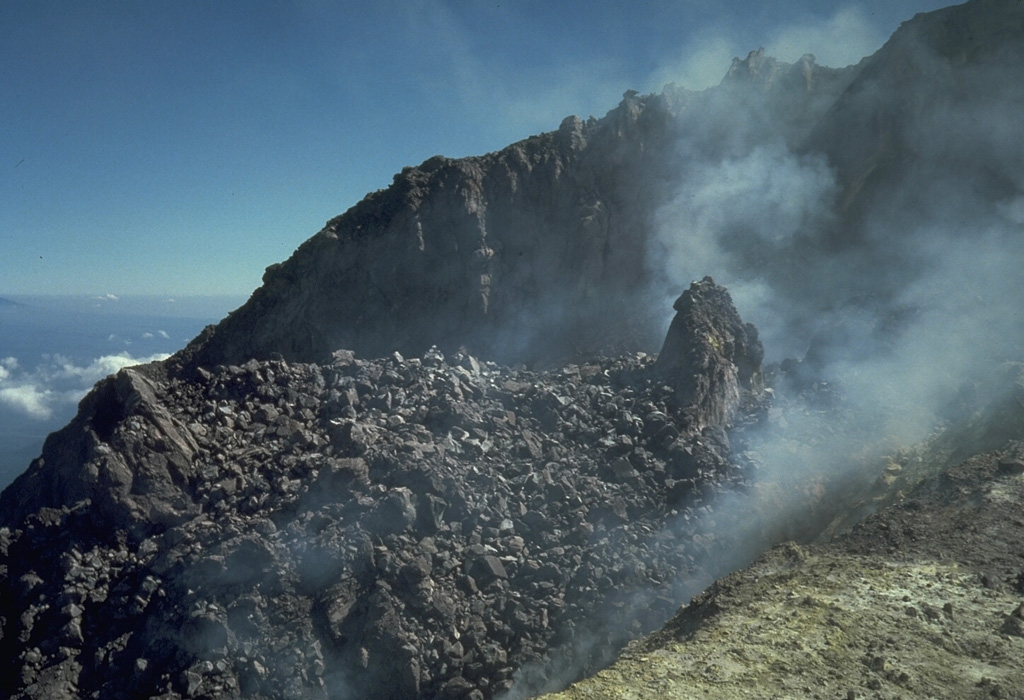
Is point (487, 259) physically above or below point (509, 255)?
below

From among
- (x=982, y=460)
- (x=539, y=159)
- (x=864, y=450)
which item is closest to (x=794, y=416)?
(x=864, y=450)

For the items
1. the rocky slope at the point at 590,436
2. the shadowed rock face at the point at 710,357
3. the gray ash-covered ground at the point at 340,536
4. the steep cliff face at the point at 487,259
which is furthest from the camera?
the steep cliff face at the point at 487,259

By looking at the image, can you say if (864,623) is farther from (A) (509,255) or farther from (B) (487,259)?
(A) (509,255)

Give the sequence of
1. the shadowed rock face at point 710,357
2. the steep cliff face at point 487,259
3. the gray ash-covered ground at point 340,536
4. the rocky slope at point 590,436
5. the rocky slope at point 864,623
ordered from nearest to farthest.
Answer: the rocky slope at point 864,623 < the rocky slope at point 590,436 < the gray ash-covered ground at point 340,536 < the shadowed rock face at point 710,357 < the steep cliff face at point 487,259

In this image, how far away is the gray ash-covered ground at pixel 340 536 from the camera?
34.3ft

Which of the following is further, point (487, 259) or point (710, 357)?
point (487, 259)

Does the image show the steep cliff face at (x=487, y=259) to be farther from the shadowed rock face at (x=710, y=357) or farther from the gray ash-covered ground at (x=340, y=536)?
the shadowed rock face at (x=710, y=357)

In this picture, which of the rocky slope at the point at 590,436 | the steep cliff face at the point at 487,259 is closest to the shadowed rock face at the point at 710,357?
the rocky slope at the point at 590,436

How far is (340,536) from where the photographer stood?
11.6 m

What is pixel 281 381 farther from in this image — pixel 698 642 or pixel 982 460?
pixel 982 460

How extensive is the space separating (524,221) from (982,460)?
14504mm

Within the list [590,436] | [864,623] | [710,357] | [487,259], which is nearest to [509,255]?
[487,259]

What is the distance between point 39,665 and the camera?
34.0 feet

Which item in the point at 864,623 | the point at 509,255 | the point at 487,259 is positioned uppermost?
the point at 509,255
